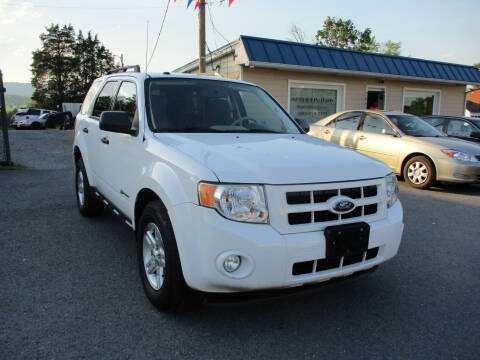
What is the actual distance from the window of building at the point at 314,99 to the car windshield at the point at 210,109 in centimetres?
890

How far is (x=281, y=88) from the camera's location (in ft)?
40.3

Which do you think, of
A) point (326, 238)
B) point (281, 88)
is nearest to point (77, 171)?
point (326, 238)

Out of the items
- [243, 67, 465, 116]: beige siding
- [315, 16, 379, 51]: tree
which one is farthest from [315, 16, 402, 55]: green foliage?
[243, 67, 465, 116]: beige siding

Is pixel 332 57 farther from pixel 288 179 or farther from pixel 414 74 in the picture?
pixel 288 179

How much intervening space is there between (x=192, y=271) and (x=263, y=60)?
9.69 meters

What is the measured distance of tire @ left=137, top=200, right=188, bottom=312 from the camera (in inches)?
95.9

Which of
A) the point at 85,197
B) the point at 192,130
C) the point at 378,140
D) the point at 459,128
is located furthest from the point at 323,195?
the point at 459,128

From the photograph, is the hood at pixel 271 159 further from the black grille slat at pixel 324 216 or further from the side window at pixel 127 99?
the side window at pixel 127 99

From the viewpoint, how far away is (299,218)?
231 centimetres

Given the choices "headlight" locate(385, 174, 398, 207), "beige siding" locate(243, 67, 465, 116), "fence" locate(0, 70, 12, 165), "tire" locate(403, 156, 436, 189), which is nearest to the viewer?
"headlight" locate(385, 174, 398, 207)

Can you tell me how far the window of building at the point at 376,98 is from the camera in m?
14.6

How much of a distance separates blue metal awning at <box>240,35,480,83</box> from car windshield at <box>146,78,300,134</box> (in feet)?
23.7

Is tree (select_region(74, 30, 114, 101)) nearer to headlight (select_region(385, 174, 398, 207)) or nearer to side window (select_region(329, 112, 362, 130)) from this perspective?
side window (select_region(329, 112, 362, 130))

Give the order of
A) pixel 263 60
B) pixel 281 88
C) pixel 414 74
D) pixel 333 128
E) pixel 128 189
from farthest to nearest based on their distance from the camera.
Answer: pixel 414 74 < pixel 281 88 < pixel 263 60 < pixel 333 128 < pixel 128 189
